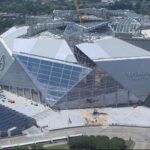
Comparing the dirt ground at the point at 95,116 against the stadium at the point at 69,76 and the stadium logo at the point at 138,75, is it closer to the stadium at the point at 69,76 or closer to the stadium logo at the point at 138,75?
the stadium at the point at 69,76

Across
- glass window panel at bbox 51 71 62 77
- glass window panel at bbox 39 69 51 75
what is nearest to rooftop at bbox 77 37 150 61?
glass window panel at bbox 51 71 62 77

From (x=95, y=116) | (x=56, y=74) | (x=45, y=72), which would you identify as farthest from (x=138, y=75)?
(x=45, y=72)

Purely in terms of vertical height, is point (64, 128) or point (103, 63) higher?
point (103, 63)

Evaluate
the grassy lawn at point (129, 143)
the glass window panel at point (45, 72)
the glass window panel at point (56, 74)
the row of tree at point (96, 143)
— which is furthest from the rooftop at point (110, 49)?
the row of tree at point (96, 143)

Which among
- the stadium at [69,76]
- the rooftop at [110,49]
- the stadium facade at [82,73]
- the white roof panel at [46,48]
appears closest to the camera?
the stadium at [69,76]

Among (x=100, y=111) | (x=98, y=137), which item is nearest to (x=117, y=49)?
(x=100, y=111)

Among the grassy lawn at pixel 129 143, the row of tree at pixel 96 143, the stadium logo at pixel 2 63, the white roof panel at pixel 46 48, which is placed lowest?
the grassy lawn at pixel 129 143

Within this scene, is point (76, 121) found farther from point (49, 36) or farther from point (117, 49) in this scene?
point (49, 36)
